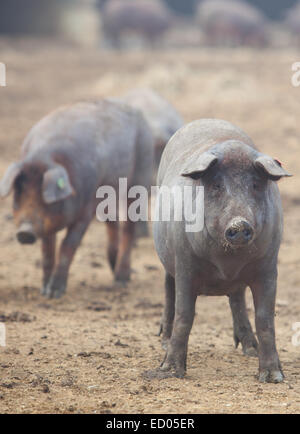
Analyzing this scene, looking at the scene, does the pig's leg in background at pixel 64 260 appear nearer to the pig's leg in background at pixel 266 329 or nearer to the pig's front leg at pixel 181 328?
the pig's front leg at pixel 181 328

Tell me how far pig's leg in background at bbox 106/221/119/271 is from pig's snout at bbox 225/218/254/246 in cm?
411

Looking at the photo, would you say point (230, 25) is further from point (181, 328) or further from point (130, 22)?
point (181, 328)

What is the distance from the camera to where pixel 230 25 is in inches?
889

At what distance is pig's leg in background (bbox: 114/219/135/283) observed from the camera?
7.91 metres

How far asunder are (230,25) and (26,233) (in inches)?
663

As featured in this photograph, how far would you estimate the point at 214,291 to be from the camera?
15.6 feet

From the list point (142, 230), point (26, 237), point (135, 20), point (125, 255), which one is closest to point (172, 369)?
point (26, 237)

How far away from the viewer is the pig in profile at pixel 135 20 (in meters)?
23.1

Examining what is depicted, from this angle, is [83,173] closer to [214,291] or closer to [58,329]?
[58,329]

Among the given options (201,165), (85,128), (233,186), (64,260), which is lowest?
(64,260)

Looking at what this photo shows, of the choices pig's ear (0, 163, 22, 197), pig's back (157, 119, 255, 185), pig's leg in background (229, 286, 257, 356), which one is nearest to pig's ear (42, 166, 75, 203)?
pig's ear (0, 163, 22, 197)

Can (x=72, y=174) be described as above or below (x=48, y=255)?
above

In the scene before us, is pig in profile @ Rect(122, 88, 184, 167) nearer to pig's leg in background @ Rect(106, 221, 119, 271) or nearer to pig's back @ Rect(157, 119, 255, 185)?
pig's leg in background @ Rect(106, 221, 119, 271)

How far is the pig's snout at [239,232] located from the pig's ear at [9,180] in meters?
3.14
